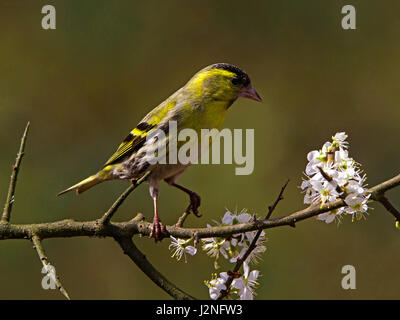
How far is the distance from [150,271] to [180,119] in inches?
53.1

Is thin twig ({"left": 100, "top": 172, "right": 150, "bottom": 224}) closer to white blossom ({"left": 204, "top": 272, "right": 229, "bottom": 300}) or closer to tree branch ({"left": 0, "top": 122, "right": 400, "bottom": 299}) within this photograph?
tree branch ({"left": 0, "top": 122, "right": 400, "bottom": 299})

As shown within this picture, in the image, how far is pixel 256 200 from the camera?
224 inches

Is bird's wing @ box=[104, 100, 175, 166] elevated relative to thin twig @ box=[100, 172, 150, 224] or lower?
elevated

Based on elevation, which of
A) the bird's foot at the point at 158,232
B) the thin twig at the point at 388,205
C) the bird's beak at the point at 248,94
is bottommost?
the bird's foot at the point at 158,232

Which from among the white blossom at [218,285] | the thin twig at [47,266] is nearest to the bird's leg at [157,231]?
the white blossom at [218,285]

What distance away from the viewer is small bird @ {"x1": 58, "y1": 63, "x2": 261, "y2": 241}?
3.65m

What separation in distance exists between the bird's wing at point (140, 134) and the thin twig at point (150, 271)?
3.83 feet

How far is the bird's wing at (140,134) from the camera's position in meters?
3.82

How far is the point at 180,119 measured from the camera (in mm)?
3754

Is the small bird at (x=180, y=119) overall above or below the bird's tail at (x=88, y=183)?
above

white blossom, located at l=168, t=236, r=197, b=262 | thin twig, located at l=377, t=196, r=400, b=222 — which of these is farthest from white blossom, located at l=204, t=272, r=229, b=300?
thin twig, located at l=377, t=196, r=400, b=222

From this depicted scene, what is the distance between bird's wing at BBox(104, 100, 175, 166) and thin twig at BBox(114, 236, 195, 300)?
3.83 ft

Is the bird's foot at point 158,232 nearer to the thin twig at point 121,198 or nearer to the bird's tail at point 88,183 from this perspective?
the thin twig at point 121,198

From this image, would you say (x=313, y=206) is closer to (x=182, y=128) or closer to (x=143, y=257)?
(x=143, y=257)
